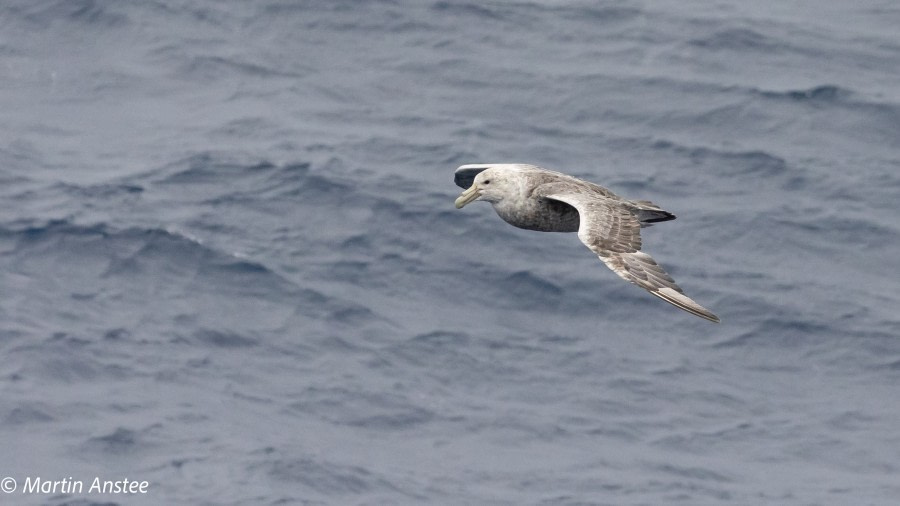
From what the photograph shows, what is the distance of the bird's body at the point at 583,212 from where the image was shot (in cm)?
1870

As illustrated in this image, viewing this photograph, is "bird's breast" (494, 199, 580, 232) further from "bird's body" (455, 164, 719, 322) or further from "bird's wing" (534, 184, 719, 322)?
"bird's wing" (534, 184, 719, 322)

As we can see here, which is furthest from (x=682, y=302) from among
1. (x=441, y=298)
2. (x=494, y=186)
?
(x=441, y=298)

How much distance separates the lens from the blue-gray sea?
34.3 metres

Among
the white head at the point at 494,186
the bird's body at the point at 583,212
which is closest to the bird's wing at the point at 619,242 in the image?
the bird's body at the point at 583,212

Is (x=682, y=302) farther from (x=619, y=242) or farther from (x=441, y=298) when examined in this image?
(x=441, y=298)

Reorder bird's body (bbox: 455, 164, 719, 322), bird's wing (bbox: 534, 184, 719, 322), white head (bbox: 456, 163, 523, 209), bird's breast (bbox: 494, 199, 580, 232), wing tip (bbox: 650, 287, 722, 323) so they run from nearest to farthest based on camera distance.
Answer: wing tip (bbox: 650, 287, 722, 323)
bird's wing (bbox: 534, 184, 719, 322)
bird's body (bbox: 455, 164, 719, 322)
bird's breast (bbox: 494, 199, 580, 232)
white head (bbox: 456, 163, 523, 209)

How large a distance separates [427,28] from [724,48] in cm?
869

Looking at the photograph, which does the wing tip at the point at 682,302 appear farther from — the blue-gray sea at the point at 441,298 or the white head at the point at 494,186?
the blue-gray sea at the point at 441,298

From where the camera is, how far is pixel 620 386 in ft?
119

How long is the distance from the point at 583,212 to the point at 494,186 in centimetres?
168

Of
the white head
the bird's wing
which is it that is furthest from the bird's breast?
the bird's wing

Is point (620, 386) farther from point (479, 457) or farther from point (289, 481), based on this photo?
point (289, 481)

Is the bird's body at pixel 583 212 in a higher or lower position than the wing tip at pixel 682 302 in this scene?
higher

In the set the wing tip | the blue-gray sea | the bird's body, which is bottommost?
the blue-gray sea
